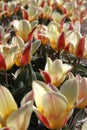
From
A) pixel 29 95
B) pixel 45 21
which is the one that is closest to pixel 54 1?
pixel 45 21

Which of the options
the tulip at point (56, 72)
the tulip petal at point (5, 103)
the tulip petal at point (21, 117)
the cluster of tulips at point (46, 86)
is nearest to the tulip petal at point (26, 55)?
the cluster of tulips at point (46, 86)

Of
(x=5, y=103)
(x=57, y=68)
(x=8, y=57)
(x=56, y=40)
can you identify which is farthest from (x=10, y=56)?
(x=5, y=103)

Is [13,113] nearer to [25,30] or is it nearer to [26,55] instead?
[26,55]

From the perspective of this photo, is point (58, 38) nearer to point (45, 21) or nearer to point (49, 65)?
point (49, 65)

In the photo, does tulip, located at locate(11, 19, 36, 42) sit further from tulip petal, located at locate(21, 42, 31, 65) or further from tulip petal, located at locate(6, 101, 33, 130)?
tulip petal, located at locate(6, 101, 33, 130)

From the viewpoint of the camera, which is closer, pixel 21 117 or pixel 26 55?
pixel 21 117

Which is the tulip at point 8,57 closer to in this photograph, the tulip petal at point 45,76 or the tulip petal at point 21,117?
the tulip petal at point 45,76
